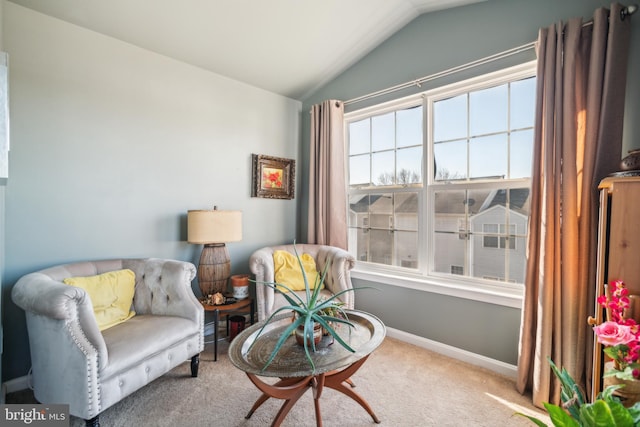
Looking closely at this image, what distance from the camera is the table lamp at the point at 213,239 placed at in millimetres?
2516

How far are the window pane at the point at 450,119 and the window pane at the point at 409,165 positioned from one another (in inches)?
8.9

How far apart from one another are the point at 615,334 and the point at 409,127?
2.25 meters

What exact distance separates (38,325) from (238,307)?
123cm

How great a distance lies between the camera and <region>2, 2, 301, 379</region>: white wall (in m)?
2.05

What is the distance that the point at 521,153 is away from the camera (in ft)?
7.55

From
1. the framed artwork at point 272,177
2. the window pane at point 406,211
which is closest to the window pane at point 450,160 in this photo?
the window pane at point 406,211

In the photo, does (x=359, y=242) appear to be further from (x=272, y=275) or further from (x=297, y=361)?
(x=297, y=361)

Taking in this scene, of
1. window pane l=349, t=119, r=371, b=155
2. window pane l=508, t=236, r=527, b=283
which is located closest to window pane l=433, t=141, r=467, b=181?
window pane l=508, t=236, r=527, b=283

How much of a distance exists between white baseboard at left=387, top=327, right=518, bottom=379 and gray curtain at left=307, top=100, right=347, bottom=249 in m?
1.02

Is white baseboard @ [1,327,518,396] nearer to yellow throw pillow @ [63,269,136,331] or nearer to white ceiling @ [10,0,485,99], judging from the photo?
yellow throw pillow @ [63,269,136,331]

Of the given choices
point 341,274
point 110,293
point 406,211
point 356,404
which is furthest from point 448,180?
point 110,293

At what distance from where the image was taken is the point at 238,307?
99.4 inches

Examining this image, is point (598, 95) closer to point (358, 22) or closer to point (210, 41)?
point (358, 22)

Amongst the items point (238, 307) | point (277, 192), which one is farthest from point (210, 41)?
point (238, 307)
